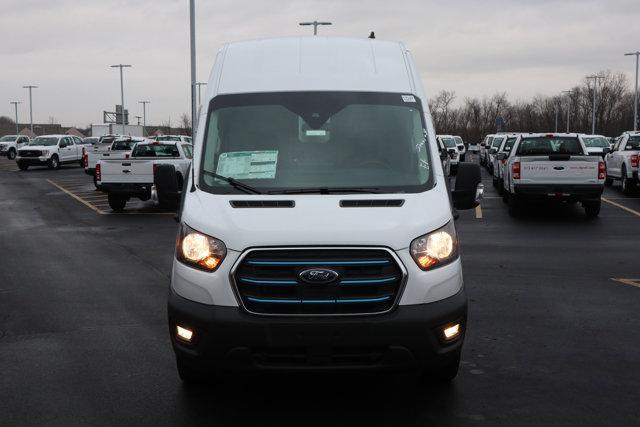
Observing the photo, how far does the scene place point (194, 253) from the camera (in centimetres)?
506

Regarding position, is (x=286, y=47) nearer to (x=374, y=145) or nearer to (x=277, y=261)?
(x=374, y=145)

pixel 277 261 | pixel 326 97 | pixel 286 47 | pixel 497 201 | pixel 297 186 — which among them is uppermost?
pixel 286 47

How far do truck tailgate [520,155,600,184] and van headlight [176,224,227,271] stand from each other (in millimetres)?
13691

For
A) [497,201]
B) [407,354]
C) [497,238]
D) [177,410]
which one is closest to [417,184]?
[407,354]

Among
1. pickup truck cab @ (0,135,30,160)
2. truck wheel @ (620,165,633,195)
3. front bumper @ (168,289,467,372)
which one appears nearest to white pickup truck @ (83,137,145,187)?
truck wheel @ (620,165,633,195)

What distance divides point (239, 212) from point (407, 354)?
4.44 feet

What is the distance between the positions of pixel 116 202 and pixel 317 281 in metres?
16.6

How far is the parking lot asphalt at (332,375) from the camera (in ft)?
17.1

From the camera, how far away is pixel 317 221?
490 cm

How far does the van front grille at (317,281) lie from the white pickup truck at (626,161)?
19.7 metres

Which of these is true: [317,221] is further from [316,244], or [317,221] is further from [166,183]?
[166,183]

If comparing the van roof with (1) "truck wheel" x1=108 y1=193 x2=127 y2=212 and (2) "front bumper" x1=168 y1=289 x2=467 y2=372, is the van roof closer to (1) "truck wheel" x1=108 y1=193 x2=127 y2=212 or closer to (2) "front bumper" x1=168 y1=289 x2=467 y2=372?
(2) "front bumper" x1=168 y1=289 x2=467 y2=372

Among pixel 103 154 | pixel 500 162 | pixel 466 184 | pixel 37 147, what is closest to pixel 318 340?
pixel 466 184

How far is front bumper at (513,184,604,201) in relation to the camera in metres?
17.5
